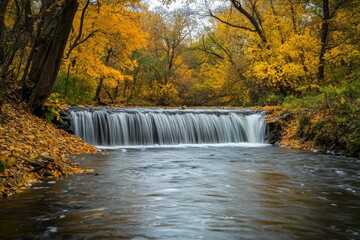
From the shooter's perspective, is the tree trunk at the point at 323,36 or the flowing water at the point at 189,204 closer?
the flowing water at the point at 189,204

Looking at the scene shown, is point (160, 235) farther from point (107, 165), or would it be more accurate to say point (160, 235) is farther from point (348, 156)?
point (348, 156)

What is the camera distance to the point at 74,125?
45.0 feet

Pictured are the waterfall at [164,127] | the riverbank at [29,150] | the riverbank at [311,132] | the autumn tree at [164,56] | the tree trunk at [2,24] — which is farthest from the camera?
the autumn tree at [164,56]

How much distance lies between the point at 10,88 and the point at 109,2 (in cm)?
776

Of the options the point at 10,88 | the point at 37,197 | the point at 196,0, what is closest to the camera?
the point at 37,197

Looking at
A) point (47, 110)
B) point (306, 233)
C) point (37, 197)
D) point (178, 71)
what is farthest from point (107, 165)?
point (178, 71)

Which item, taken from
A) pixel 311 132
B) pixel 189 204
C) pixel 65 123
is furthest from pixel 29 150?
pixel 311 132

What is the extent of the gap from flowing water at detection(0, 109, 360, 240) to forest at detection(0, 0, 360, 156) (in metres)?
3.37

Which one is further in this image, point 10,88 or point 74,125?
point 74,125

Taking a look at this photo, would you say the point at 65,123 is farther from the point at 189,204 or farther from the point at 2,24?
the point at 189,204

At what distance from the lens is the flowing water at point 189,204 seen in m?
4.11

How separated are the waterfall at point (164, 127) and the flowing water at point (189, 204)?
17.2 feet

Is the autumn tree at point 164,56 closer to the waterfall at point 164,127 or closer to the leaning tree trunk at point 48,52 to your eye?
the waterfall at point 164,127

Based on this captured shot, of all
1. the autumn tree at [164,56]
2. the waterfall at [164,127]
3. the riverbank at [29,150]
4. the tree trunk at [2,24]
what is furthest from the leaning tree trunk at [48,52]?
the autumn tree at [164,56]
